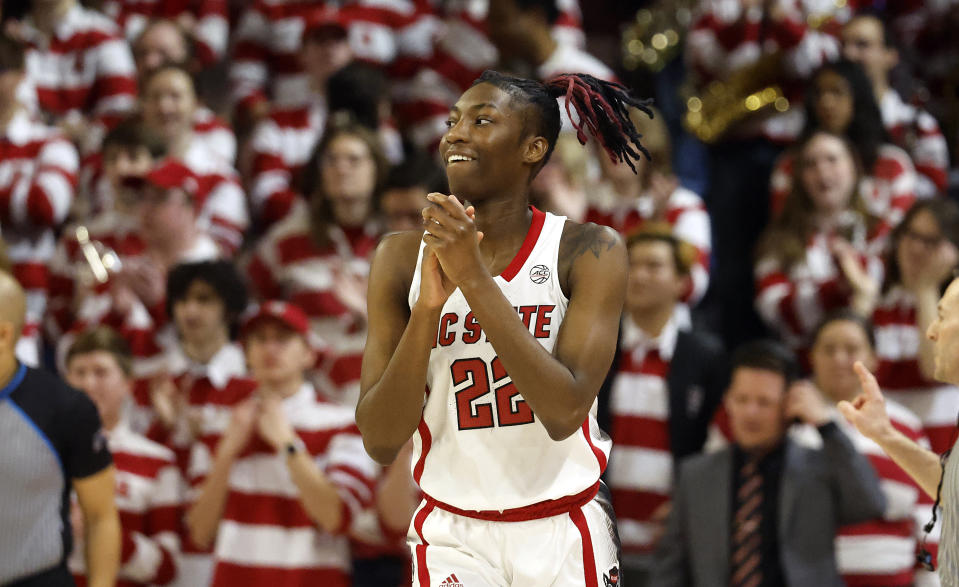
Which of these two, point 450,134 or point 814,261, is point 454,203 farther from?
point 814,261

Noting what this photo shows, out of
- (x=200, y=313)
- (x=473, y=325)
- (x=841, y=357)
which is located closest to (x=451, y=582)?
(x=473, y=325)

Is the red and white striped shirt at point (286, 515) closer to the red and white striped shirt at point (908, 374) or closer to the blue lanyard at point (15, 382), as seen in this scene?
the blue lanyard at point (15, 382)

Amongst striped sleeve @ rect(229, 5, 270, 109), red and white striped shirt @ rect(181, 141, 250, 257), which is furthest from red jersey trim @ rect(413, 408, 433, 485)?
striped sleeve @ rect(229, 5, 270, 109)

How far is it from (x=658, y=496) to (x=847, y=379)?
988 mm

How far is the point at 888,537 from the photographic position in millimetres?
5125

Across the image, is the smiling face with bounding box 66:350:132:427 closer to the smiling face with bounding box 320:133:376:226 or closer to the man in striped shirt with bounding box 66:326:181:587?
the man in striped shirt with bounding box 66:326:181:587

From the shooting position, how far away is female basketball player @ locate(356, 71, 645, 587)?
295 cm

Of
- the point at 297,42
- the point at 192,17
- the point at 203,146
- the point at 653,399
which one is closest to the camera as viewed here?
the point at 653,399

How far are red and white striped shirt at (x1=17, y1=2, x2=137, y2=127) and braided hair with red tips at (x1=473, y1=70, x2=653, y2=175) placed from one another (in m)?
5.28

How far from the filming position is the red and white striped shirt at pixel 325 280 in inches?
239

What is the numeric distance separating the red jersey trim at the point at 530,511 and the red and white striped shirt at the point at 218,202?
13.9ft

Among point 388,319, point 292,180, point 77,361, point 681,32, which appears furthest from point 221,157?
point 388,319

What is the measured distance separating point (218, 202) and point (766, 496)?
3567 mm

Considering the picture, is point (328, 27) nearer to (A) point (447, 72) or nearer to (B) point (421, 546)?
(A) point (447, 72)
